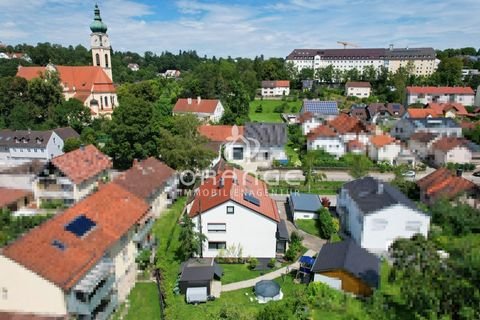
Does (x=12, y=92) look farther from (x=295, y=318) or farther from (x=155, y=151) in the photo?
(x=295, y=318)

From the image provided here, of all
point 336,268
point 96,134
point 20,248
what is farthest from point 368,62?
point 20,248

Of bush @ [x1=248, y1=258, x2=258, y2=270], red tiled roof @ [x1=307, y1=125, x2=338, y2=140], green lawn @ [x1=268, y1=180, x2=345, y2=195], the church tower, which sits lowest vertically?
bush @ [x1=248, y1=258, x2=258, y2=270]

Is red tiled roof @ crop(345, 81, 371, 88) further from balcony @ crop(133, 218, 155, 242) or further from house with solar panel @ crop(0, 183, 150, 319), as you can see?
house with solar panel @ crop(0, 183, 150, 319)

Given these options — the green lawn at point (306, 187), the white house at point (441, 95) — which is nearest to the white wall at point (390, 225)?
the green lawn at point (306, 187)

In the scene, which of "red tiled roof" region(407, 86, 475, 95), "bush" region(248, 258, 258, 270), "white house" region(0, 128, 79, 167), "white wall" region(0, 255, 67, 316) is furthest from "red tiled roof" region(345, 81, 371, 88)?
"white wall" region(0, 255, 67, 316)

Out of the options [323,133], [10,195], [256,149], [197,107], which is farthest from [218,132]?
[10,195]

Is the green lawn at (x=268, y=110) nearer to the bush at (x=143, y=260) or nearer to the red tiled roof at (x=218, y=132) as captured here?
the red tiled roof at (x=218, y=132)
